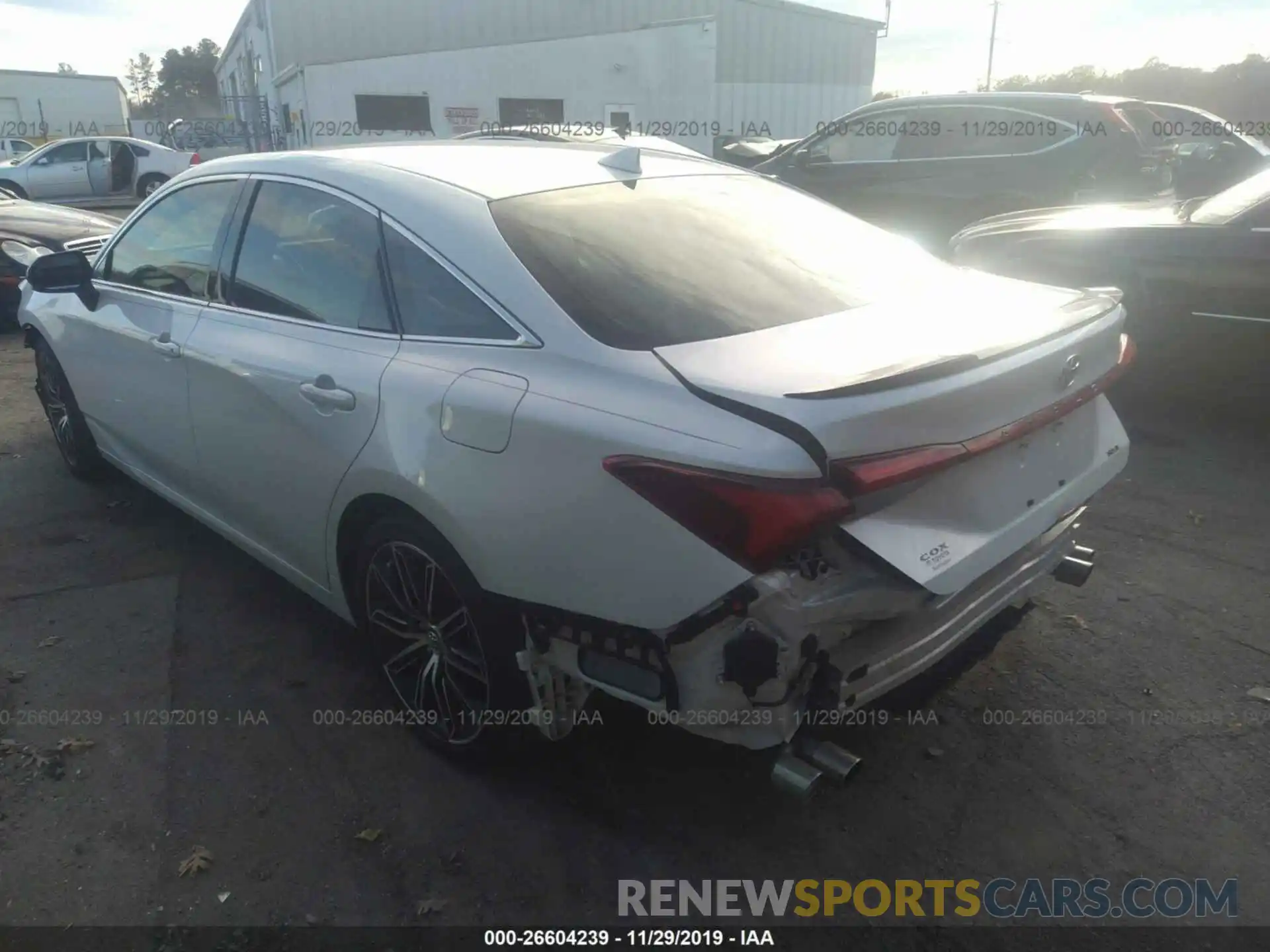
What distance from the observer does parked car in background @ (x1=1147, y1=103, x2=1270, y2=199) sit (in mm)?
7508

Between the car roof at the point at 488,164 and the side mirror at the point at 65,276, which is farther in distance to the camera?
the side mirror at the point at 65,276

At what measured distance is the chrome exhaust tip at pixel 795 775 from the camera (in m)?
2.04

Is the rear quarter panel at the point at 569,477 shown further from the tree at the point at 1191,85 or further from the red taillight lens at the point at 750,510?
the tree at the point at 1191,85

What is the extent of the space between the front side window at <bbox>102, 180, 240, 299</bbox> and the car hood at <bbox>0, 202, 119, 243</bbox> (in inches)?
222

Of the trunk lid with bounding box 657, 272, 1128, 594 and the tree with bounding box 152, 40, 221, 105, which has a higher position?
the tree with bounding box 152, 40, 221, 105

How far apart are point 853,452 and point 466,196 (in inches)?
54.2

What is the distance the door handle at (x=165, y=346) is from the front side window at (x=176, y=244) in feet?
0.59

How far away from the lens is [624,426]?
2.01 meters

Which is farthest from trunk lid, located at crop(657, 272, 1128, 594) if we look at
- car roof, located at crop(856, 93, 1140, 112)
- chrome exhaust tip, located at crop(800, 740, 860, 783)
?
car roof, located at crop(856, 93, 1140, 112)

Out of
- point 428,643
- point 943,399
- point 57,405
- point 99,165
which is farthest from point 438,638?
point 99,165

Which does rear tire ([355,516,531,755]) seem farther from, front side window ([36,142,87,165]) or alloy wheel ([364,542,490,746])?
front side window ([36,142,87,165])

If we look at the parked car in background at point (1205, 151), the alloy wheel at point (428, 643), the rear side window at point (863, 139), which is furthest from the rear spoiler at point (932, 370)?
the rear side window at point (863, 139)

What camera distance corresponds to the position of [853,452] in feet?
6.26

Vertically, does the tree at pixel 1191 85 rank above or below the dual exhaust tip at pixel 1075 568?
above
